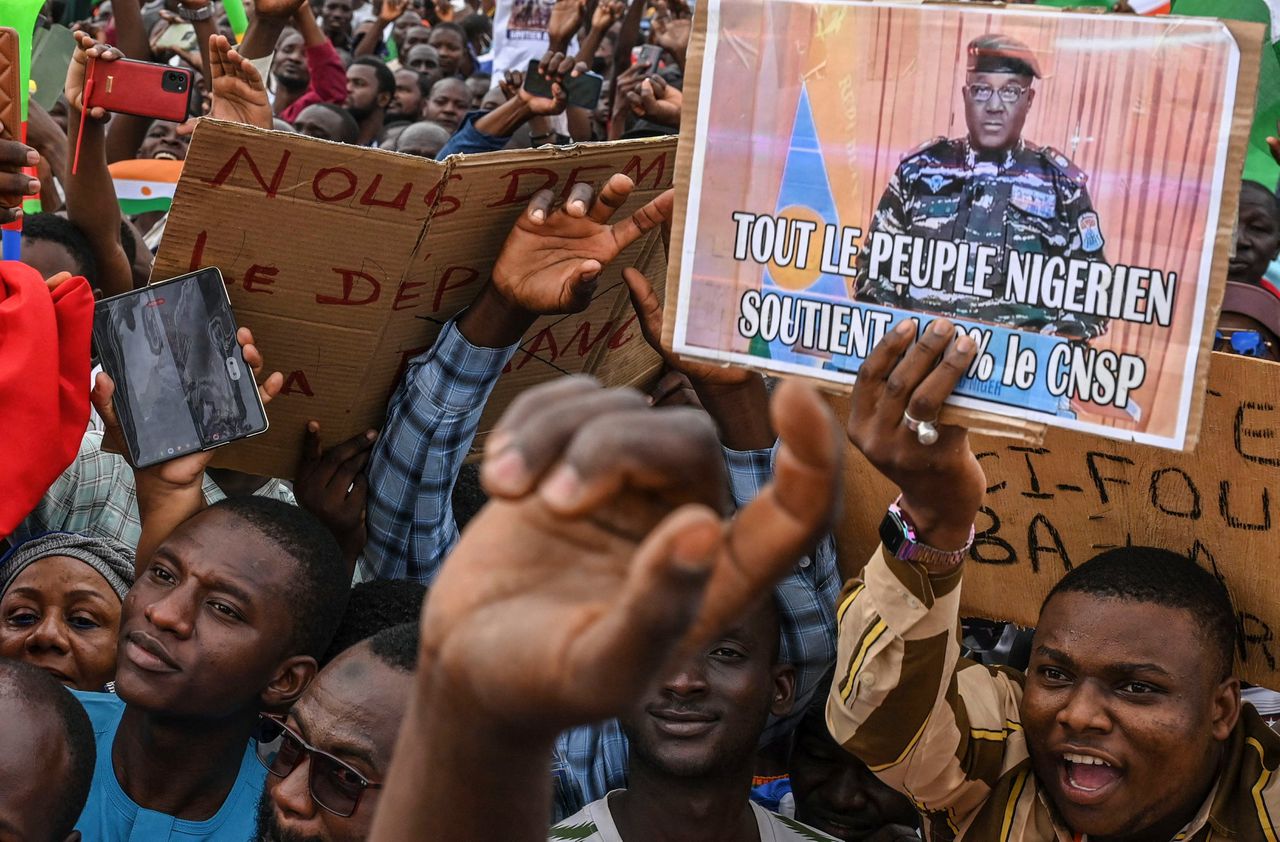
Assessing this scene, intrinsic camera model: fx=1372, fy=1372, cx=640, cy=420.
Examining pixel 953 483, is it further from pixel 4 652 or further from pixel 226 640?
pixel 4 652

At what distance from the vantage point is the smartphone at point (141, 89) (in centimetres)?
342

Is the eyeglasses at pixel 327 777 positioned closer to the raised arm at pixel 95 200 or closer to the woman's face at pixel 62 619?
the woman's face at pixel 62 619

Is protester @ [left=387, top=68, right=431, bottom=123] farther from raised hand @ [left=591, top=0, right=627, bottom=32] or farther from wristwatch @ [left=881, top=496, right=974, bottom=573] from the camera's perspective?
wristwatch @ [left=881, top=496, right=974, bottom=573]

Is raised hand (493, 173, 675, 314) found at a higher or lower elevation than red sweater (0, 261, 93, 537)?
higher

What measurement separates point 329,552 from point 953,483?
56.0 inches

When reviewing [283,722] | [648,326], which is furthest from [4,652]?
[648,326]

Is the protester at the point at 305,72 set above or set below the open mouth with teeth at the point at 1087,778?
above

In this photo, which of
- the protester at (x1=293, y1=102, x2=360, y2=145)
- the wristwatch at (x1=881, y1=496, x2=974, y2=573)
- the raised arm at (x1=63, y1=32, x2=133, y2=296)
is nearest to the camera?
the wristwatch at (x1=881, y1=496, x2=974, y2=573)

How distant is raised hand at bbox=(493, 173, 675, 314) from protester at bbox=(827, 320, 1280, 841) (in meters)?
0.76

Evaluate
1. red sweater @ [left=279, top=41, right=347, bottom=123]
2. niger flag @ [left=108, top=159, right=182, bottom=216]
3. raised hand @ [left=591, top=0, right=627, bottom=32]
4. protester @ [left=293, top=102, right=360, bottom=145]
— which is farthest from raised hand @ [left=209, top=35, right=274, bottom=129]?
red sweater @ [left=279, top=41, right=347, bottom=123]

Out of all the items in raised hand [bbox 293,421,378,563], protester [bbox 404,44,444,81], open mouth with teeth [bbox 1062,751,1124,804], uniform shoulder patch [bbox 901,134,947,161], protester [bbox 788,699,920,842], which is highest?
protester [bbox 404,44,444,81]

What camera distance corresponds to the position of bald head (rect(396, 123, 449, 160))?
6383mm

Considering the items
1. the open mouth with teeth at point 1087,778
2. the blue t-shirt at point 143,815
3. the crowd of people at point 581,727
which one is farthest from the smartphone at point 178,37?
the open mouth with teeth at point 1087,778

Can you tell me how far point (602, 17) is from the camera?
24.1ft
